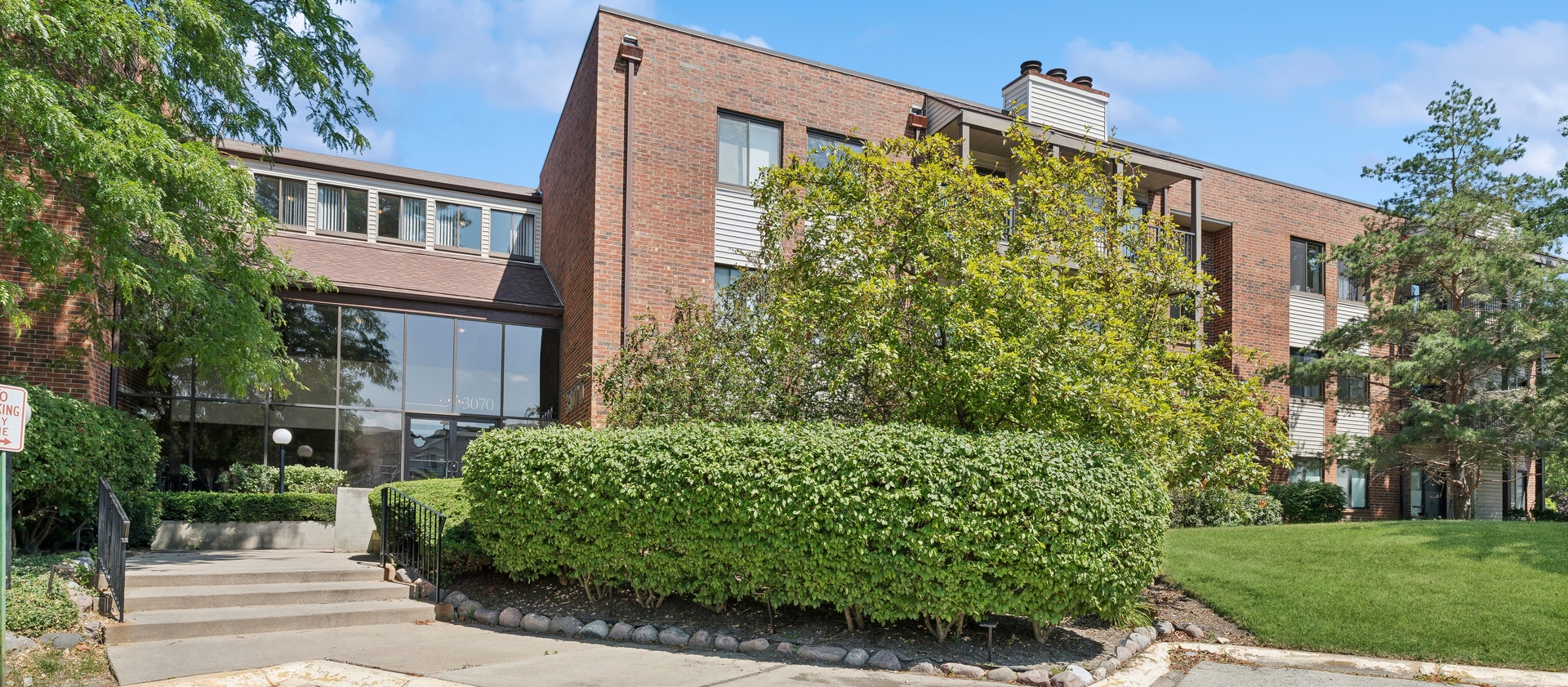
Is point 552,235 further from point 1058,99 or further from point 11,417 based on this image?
point 11,417

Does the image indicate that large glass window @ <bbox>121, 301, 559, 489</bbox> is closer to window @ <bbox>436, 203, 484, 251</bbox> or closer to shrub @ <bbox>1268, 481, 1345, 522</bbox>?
window @ <bbox>436, 203, 484, 251</bbox>

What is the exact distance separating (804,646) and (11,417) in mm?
6102

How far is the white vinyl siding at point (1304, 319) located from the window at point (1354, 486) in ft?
10.8

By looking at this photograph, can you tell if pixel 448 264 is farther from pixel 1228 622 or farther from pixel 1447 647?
pixel 1447 647

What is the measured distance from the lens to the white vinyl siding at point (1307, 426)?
76.3 feet

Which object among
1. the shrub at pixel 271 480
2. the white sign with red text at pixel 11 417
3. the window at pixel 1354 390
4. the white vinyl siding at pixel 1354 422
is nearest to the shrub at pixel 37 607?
the white sign with red text at pixel 11 417

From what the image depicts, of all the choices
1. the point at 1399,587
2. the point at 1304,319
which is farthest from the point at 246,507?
the point at 1304,319

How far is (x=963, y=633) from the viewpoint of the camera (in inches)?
350

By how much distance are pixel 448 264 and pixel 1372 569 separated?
53.0 feet

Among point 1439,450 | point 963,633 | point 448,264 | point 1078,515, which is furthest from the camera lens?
point 1439,450

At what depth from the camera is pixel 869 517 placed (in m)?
8.12

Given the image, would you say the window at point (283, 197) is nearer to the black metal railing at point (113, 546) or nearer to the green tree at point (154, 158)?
the green tree at point (154, 158)

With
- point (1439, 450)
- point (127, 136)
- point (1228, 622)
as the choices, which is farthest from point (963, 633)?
point (1439, 450)

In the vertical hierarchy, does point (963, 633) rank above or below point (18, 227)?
below
